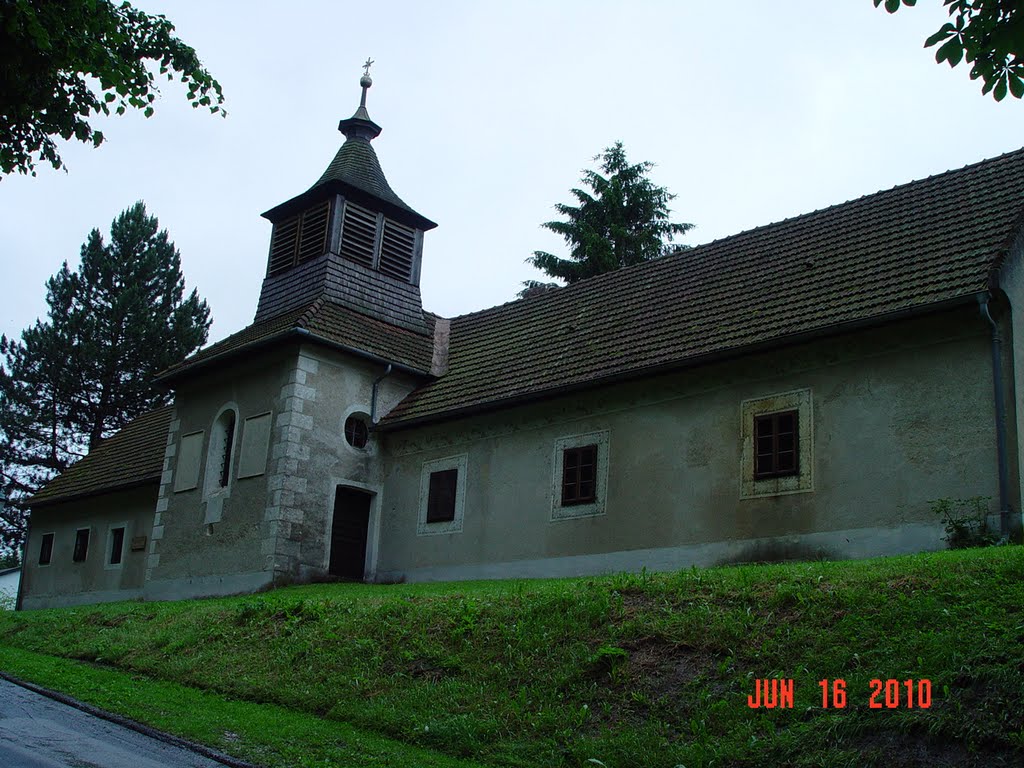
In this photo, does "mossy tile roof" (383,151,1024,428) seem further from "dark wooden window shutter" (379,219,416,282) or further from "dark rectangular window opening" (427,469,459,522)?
"dark wooden window shutter" (379,219,416,282)

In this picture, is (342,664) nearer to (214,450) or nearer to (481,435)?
(481,435)

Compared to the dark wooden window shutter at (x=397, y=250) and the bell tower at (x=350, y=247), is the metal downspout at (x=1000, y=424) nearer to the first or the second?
the bell tower at (x=350, y=247)

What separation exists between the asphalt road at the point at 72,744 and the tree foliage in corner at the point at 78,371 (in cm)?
3400

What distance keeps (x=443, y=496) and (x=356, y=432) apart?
2716 mm

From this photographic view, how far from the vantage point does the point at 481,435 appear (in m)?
19.6

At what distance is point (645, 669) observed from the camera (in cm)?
934

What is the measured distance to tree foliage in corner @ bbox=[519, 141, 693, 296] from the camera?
3691cm

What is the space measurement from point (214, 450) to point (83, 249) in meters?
27.7

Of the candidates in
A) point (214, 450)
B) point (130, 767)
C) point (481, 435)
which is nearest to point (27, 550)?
point (214, 450)

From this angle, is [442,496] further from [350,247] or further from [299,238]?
[299,238]

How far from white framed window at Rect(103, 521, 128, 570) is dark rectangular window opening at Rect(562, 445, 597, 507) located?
42.4ft

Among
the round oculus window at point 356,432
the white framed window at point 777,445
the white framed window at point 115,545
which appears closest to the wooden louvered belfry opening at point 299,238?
the round oculus window at point 356,432

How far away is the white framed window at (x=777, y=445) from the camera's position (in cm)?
1501

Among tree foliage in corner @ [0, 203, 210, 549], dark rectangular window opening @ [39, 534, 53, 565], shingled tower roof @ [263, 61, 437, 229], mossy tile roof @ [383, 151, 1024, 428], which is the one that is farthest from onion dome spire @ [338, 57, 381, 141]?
tree foliage in corner @ [0, 203, 210, 549]
